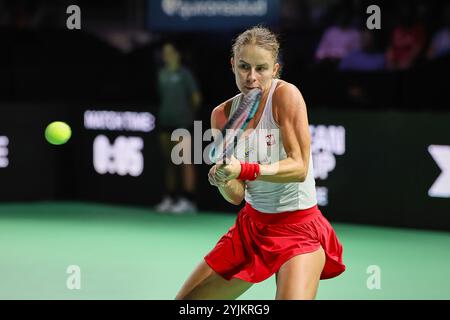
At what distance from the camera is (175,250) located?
29.2 feet

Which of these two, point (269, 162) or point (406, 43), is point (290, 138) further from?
point (406, 43)

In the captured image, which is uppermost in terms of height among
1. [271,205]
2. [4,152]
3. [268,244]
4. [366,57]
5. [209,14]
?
[209,14]

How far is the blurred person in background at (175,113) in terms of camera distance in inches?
431

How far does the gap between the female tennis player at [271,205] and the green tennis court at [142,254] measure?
2282 mm

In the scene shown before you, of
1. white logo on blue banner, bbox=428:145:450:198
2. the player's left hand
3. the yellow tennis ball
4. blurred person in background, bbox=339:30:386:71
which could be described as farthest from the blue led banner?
the player's left hand

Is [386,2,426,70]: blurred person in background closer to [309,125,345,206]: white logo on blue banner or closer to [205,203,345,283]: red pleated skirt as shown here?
[309,125,345,206]: white logo on blue banner

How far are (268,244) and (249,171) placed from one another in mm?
531

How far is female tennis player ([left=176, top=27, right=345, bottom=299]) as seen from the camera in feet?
14.4

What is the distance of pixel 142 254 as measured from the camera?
28.5 feet

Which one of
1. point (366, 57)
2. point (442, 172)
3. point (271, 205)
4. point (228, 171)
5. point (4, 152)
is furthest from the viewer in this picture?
point (366, 57)

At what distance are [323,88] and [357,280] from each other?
388 centimetres

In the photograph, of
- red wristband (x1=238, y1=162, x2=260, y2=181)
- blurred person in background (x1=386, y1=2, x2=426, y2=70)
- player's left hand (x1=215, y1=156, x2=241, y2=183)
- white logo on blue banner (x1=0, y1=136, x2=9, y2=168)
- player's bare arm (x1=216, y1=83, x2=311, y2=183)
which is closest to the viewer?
player's left hand (x1=215, y1=156, x2=241, y2=183)

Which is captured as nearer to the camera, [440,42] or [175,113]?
[175,113]

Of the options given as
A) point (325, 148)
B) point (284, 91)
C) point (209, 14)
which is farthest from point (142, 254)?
point (284, 91)
